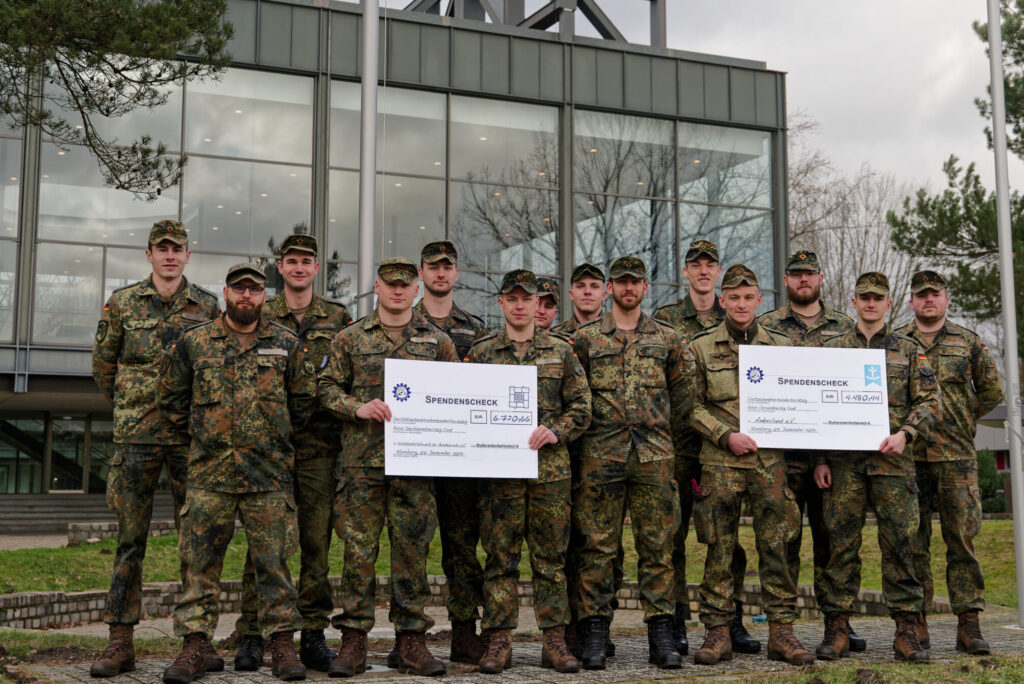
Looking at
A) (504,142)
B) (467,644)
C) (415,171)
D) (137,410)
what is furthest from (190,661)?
(504,142)

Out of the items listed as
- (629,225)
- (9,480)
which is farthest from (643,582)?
(9,480)

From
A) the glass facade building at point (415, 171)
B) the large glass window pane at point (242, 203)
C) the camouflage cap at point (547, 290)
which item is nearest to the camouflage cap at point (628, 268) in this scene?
the camouflage cap at point (547, 290)

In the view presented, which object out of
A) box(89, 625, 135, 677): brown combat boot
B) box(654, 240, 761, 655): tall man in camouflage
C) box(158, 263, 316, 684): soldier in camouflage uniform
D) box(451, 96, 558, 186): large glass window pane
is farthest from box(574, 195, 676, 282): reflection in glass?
box(89, 625, 135, 677): brown combat boot

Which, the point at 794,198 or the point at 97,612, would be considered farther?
the point at 794,198

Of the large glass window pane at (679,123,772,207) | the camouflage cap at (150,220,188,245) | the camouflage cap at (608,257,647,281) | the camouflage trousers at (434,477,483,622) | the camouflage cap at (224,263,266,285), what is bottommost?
the camouflage trousers at (434,477,483,622)

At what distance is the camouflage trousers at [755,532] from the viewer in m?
6.54

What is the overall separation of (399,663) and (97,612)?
20.5ft

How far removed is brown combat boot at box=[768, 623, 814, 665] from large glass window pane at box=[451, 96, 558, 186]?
15.7 meters

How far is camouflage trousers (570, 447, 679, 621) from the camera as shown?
6406mm

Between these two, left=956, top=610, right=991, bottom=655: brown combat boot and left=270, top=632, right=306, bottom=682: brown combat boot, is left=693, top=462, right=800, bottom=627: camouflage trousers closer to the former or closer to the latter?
left=956, top=610, right=991, bottom=655: brown combat boot

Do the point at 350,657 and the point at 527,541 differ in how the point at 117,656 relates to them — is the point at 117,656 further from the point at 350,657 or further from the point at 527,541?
the point at 527,541

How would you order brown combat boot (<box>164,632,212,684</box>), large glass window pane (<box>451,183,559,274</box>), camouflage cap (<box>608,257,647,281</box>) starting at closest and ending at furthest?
1. brown combat boot (<box>164,632,212,684</box>)
2. camouflage cap (<box>608,257,647,281</box>)
3. large glass window pane (<box>451,183,559,274</box>)

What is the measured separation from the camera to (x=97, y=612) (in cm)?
1107

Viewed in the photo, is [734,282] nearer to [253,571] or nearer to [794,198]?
[253,571]
